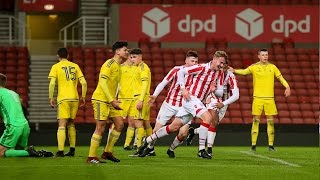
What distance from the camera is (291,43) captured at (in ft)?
78.0

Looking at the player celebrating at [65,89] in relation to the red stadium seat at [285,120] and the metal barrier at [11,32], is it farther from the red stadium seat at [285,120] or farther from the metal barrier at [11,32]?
the metal barrier at [11,32]

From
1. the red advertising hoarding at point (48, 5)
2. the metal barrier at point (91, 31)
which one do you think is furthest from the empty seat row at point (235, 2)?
the red advertising hoarding at point (48, 5)

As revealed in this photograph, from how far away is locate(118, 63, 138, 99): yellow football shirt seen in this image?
48.5 ft

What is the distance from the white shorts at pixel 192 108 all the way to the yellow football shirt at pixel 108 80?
1.41 metres

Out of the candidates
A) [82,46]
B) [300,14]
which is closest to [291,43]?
[300,14]

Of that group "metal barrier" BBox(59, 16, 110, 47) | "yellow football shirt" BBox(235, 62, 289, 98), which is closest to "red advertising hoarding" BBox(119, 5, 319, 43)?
"metal barrier" BBox(59, 16, 110, 47)

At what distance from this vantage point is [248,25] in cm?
2384

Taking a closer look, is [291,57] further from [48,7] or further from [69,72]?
→ [69,72]

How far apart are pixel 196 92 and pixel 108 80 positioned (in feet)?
5.94

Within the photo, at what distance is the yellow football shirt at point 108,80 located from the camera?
10.6m

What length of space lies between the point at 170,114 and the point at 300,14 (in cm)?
1232

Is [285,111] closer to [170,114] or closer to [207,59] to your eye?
[207,59]

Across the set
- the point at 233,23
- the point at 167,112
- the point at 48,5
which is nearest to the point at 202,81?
the point at 167,112

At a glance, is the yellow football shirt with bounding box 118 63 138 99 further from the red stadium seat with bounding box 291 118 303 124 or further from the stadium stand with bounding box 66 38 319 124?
the red stadium seat with bounding box 291 118 303 124
